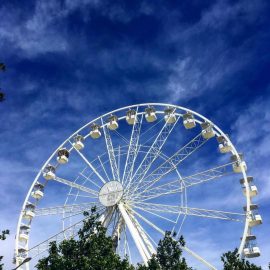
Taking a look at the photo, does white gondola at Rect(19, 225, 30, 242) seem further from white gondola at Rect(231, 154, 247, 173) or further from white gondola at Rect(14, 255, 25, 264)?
white gondola at Rect(231, 154, 247, 173)

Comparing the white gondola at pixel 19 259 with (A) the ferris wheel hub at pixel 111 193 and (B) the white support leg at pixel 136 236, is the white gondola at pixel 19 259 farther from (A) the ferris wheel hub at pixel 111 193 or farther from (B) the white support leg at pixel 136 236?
(B) the white support leg at pixel 136 236

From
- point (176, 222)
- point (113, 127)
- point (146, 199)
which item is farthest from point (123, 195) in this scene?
point (113, 127)

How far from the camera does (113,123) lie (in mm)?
40188

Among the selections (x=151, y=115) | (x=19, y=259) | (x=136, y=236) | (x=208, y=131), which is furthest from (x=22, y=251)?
(x=208, y=131)

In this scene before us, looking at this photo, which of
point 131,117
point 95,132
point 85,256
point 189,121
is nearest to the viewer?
point 85,256

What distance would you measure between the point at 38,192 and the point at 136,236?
12.2m

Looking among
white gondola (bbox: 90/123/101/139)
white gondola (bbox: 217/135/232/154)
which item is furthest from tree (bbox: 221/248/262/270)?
white gondola (bbox: 90/123/101/139)

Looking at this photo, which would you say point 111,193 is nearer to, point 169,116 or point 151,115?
point 151,115

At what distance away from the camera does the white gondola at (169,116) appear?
3812 cm

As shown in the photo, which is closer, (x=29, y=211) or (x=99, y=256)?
(x=99, y=256)

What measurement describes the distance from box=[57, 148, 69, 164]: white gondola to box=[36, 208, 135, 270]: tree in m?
14.0

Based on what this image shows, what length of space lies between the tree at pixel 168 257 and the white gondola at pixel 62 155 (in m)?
15.8

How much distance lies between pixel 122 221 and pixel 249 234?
10005 mm

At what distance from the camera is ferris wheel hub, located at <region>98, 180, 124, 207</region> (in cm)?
3397
